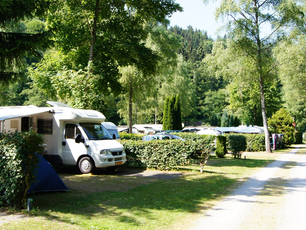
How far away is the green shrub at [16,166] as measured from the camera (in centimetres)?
593

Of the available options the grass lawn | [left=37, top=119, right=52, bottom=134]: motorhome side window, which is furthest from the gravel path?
[left=37, top=119, right=52, bottom=134]: motorhome side window

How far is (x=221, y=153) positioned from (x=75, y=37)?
39.8 feet

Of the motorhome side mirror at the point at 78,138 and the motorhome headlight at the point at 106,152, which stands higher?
the motorhome side mirror at the point at 78,138

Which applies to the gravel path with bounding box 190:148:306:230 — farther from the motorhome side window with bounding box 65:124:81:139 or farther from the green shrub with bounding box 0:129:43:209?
the motorhome side window with bounding box 65:124:81:139

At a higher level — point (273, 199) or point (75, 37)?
point (75, 37)

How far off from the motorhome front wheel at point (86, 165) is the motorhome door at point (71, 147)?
249 millimetres

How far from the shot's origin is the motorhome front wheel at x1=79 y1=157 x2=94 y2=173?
11312mm

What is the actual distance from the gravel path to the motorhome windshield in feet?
19.4

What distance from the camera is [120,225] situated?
5367mm

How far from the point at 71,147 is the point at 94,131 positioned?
1140 mm

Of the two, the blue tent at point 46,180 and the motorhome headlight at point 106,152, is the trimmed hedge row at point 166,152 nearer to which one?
the motorhome headlight at point 106,152

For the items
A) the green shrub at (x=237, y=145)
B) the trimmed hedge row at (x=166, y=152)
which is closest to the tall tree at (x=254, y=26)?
the green shrub at (x=237, y=145)

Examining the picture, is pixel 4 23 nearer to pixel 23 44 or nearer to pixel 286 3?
pixel 23 44

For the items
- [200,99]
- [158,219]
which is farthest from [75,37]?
[200,99]
